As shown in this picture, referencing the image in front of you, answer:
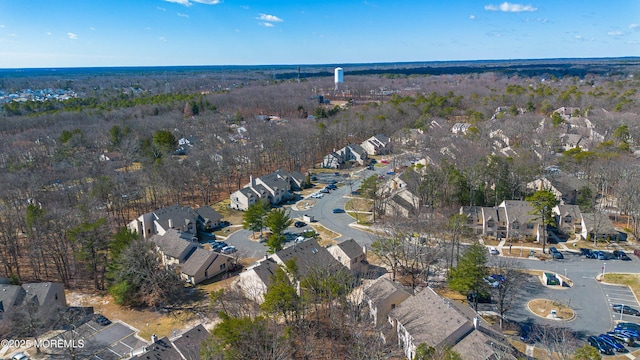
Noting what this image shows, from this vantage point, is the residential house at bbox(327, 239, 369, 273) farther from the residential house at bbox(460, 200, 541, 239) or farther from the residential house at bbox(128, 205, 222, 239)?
the residential house at bbox(128, 205, 222, 239)

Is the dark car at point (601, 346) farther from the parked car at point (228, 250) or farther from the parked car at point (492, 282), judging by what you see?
the parked car at point (228, 250)

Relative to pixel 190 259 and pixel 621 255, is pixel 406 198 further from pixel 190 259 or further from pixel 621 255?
pixel 190 259

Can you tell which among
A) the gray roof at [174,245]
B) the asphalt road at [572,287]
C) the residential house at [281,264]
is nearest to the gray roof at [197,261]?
the gray roof at [174,245]

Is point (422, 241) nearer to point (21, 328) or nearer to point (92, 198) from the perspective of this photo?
point (21, 328)

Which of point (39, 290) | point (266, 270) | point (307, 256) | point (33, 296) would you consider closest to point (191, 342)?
point (266, 270)

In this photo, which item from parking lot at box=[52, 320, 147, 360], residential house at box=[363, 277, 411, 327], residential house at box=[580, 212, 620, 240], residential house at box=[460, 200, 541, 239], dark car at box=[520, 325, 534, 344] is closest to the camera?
parking lot at box=[52, 320, 147, 360]

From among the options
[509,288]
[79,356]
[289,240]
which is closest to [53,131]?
[289,240]

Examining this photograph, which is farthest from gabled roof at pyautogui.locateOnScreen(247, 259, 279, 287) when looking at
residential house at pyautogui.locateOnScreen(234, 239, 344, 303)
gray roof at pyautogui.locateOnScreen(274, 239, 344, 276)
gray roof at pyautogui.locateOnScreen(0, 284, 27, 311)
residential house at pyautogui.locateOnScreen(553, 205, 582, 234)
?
residential house at pyautogui.locateOnScreen(553, 205, 582, 234)
